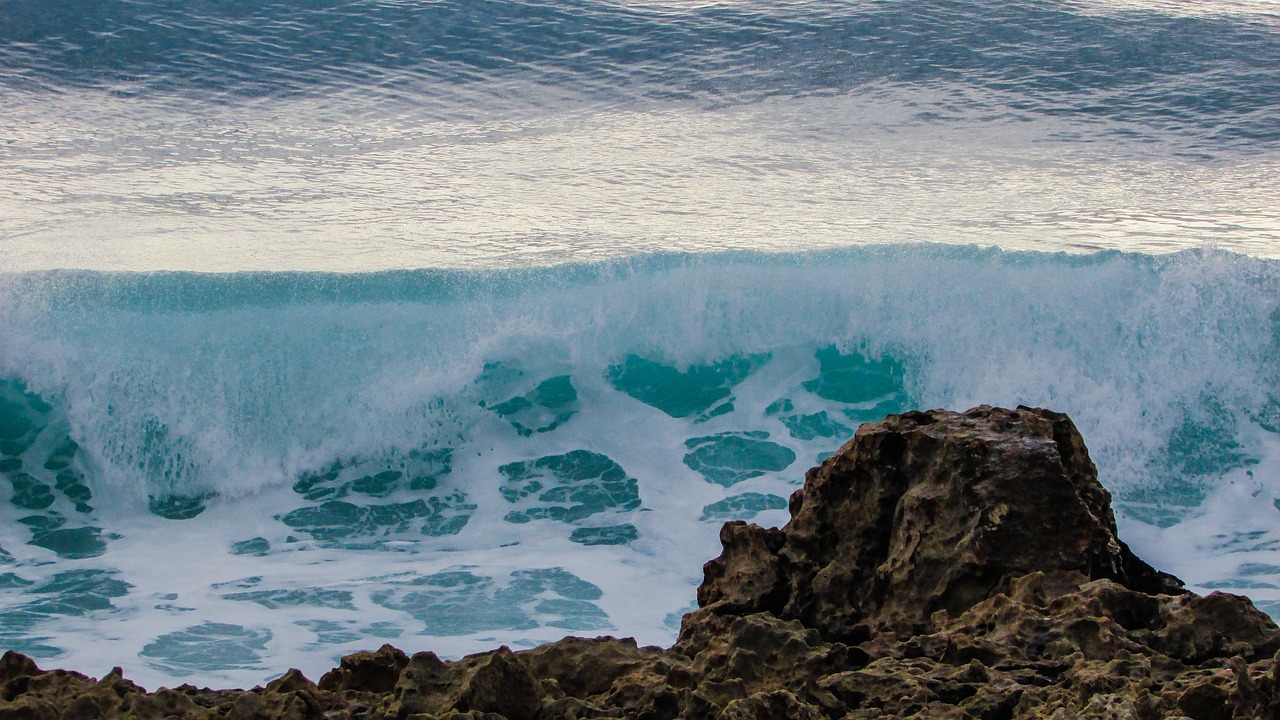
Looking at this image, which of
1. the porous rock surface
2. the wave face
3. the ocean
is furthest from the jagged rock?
the wave face

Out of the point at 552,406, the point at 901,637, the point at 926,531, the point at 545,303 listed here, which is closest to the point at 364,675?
the point at 901,637

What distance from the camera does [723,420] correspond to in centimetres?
1228

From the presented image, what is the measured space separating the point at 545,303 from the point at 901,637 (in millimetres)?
10216

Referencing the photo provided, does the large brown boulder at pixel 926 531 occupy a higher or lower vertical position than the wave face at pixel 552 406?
higher

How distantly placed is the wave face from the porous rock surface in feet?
16.4

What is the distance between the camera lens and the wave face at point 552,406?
966 centimetres

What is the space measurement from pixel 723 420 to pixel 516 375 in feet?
7.38

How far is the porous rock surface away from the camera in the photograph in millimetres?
2674

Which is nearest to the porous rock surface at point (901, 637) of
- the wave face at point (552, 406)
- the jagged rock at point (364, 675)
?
the jagged rock at point (364, 675)

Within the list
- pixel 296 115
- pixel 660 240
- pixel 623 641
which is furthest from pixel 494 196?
pixel 623 641

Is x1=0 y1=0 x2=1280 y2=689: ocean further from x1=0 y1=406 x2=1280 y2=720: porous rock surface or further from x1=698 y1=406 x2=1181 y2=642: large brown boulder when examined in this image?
x1=0 y1=406 x2=1280 y2=720: porous rock surface

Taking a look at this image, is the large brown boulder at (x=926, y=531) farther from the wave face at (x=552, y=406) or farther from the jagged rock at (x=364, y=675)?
the wave face at (x=552, y=406)

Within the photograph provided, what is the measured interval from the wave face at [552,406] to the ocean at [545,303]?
4cm

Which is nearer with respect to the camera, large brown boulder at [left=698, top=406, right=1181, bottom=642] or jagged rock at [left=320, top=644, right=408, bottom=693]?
jagged rock at [left=320, top=644, right=408, bottom=693]
